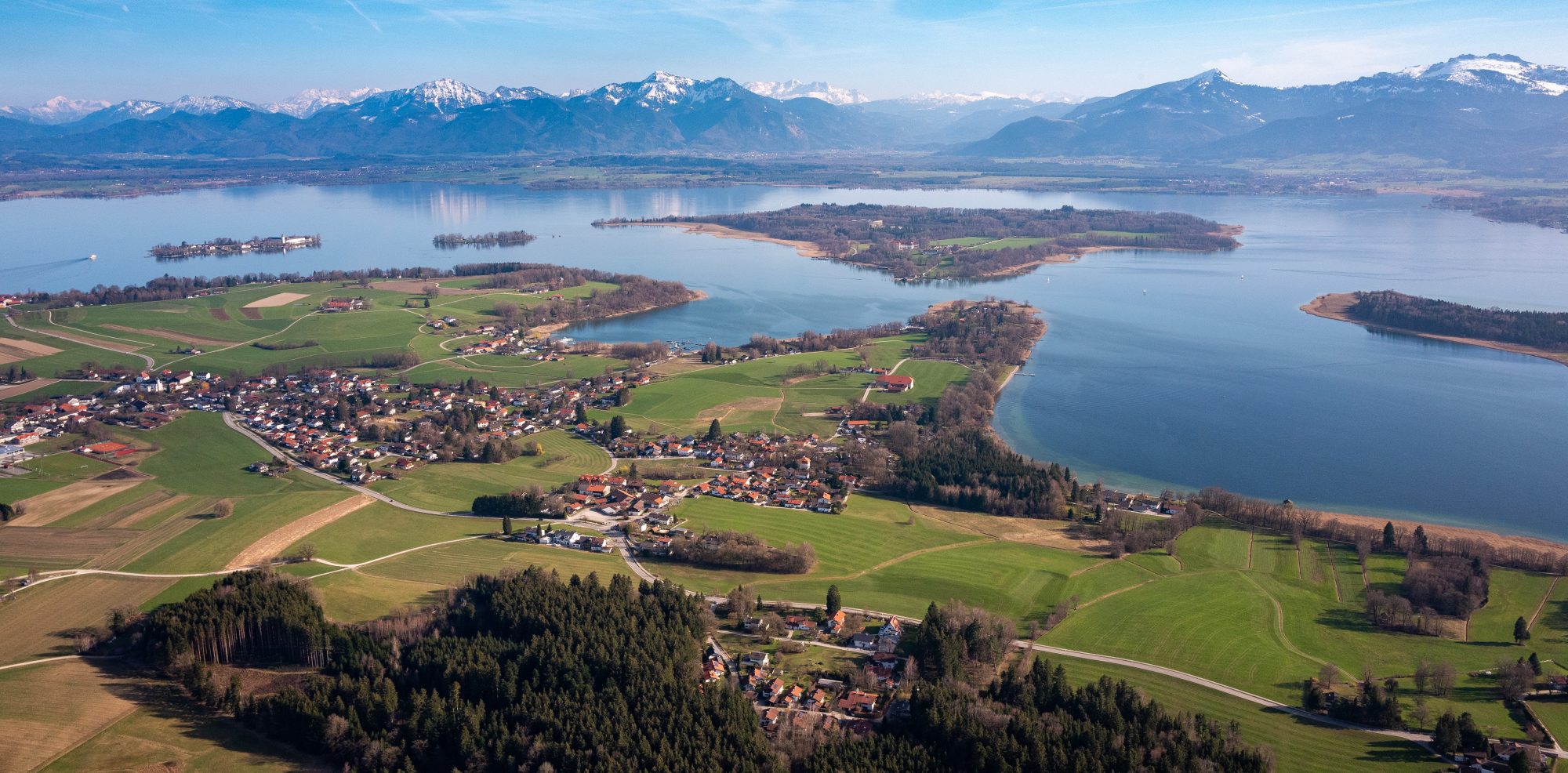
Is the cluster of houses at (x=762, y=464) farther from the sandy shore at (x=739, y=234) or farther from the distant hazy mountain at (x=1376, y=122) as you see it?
the distant hazy mountain at (x=1376, y=122)

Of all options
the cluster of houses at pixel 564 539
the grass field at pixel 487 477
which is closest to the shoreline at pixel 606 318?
the grass field at pixel 487 477

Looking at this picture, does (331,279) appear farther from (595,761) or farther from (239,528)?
(595,761)

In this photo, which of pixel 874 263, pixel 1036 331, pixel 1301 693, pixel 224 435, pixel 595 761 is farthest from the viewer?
pixel 874 263

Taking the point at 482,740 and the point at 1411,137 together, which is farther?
the point at 1411,137

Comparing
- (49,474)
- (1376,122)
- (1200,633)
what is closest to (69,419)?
(49,474)

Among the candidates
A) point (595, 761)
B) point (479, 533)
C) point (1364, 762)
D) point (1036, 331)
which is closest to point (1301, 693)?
point (1364, 762)

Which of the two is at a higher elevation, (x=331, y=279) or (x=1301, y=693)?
(x=331, y=279)

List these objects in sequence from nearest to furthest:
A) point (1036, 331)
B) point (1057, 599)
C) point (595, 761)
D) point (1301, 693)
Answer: point (595, 761)
point (1301, 693)
point (1057, 599)
point (1036, 331)

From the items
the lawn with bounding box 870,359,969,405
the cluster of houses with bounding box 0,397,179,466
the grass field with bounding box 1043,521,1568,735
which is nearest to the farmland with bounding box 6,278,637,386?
the cluster of houses with bounding box 0,397,179,466
